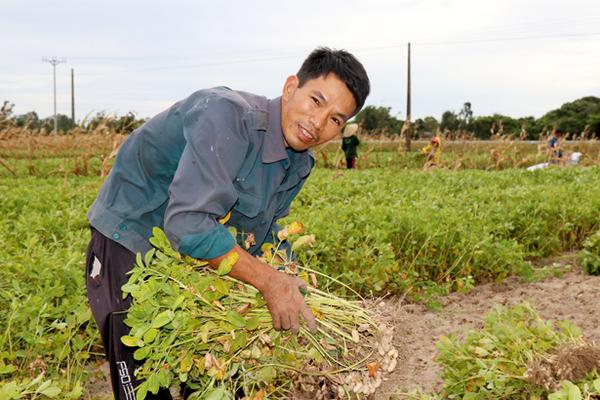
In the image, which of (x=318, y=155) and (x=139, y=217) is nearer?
(x=139, y=217)

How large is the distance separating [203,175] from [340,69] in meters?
0.59

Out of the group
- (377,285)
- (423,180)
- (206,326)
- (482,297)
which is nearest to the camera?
(206,326)

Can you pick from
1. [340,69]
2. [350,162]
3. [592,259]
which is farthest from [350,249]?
[350,162]

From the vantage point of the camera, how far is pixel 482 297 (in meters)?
5.50

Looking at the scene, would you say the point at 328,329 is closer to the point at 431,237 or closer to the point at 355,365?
the point at 355,365

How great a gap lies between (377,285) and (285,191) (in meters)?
2.41

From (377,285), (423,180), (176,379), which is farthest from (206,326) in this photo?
(423,180)

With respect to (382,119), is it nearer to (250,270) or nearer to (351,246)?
(351,246)

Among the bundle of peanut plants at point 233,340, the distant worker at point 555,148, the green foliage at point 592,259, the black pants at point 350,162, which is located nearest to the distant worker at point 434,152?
the black pants at point 350,162

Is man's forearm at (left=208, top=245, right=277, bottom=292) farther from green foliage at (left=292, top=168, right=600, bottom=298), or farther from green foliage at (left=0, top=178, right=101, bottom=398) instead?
green foliage at (left=292, top=168, right=600, bottom=298)

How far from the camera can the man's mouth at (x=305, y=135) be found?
7.27 feet

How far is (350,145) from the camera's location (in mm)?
16375

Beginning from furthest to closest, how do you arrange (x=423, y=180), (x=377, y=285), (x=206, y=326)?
(x=423, y=180) → (x=377, y=285) → (x=206, y=326)

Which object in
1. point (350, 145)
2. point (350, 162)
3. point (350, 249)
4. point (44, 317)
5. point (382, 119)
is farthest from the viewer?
point (382, 119)
